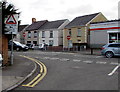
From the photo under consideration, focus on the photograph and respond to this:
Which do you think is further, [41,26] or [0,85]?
[41,26]

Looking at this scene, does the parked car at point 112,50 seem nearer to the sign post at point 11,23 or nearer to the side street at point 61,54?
the side street at point 61,54

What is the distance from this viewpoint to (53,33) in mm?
38844

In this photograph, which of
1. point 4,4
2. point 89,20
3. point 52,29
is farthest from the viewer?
point 52,29

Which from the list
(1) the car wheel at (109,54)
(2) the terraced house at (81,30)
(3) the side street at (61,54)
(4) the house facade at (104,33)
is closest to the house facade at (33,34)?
(3) the side street at (61,54)

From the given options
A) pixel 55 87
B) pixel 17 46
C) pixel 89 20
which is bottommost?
pixel 55 87

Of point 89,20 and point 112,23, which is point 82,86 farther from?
point 89,20

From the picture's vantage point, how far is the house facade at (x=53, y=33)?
1513 inches

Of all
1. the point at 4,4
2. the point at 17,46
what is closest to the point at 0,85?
the point at 4,4

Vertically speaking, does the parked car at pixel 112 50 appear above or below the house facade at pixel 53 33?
below

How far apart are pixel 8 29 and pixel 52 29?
28831 millimetres

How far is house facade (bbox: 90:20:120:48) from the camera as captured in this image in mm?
25422

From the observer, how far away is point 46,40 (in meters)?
40.6

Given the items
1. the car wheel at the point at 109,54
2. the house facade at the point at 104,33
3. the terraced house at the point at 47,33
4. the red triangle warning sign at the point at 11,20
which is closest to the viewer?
the red triangle warning sign at the point at 11,20

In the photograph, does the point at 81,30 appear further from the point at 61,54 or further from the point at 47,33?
the point at 61,54
